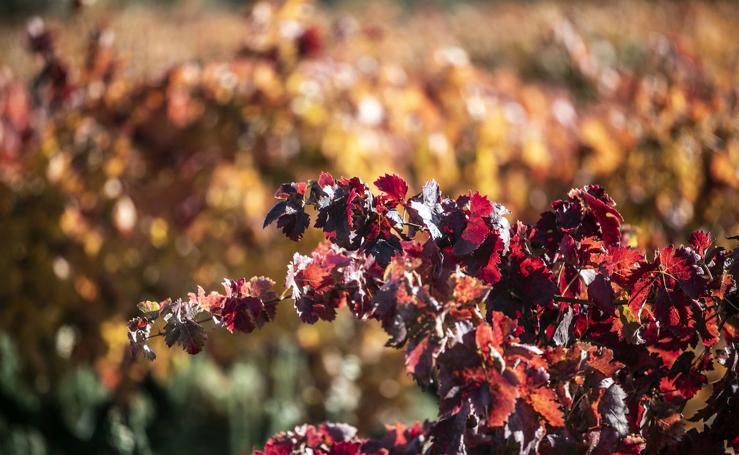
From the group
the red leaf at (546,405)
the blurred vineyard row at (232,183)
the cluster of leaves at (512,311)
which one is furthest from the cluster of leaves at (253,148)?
the red leaf at (546,405)

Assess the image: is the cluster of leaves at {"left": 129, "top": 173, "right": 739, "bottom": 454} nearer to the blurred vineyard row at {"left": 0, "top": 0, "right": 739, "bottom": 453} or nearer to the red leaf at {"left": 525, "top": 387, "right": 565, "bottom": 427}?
the red leaf at {"left": 525, "top": 387, "right": 565, "bottom": 427}

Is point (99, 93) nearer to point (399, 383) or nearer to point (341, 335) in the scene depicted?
point (341, 335)

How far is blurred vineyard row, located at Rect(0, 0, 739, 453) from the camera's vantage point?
3273 mm

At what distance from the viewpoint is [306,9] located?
4066 mm

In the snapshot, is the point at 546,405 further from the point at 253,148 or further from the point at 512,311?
the point at 253,148

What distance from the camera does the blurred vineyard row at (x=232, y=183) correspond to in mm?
3273

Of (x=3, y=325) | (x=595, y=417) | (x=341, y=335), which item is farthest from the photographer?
(x=341, y=335)

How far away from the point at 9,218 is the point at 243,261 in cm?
98

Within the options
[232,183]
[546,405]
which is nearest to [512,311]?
[546,405]

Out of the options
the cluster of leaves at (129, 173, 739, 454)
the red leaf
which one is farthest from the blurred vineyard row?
the red leaf

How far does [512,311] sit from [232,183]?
2.21m

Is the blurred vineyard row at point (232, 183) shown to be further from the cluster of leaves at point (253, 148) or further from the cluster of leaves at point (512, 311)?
the cluster of leaves at point (512, 311)

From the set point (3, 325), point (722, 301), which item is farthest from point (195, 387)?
point (722, 301)

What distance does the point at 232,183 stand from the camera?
3.32 meters
